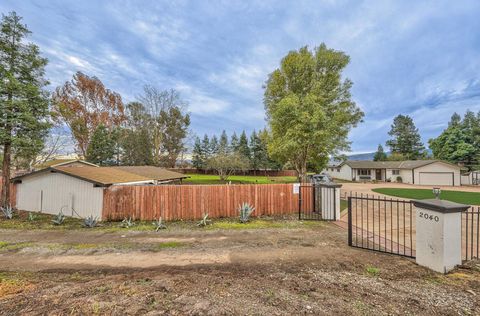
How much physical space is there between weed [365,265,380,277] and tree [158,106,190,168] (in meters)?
31.5

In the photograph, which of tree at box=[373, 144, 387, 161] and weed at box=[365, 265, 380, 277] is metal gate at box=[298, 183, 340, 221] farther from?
tree at box=[373, 144, 387, 161]

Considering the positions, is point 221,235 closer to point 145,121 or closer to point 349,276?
point 349,276

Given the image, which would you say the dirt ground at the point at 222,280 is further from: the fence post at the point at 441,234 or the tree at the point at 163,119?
the tree at the point at 163,119

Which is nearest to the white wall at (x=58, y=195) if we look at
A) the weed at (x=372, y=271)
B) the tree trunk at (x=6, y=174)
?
the tree trunk at (x=6, y=174)

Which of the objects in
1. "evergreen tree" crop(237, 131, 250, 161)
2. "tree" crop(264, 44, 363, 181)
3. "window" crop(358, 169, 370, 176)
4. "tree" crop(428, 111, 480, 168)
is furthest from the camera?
"evergreen tree" crop(237, 131, 250, 161)

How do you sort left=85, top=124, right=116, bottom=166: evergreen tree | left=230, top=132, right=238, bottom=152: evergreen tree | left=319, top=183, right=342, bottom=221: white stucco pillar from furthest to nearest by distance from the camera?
1. left=230, top=132, right=238, bottom=152: evergreen tree
2. left=85, top=124, right=116, bottom=166: evergreen tree
3. left=319, top=183, right=342, bottom=221: white stucco pillar

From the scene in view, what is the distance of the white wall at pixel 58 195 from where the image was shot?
916 centimetres

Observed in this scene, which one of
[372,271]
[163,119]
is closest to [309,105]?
[372,271]

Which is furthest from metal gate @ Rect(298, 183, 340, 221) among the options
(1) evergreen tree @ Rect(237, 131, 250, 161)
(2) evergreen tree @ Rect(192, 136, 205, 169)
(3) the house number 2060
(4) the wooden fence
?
(2) evergreen tree @ Rect(192, 136, 205, 169)

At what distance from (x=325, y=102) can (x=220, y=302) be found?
53.0ft

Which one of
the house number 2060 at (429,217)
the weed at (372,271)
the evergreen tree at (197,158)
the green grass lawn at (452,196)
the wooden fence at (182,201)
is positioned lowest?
the green grass lawn at (452,196)

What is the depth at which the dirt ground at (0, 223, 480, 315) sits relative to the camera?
2.90 meters

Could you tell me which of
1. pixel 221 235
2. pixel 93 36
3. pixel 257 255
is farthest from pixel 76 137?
pixel 257 255

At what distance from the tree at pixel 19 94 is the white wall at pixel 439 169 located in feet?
127
